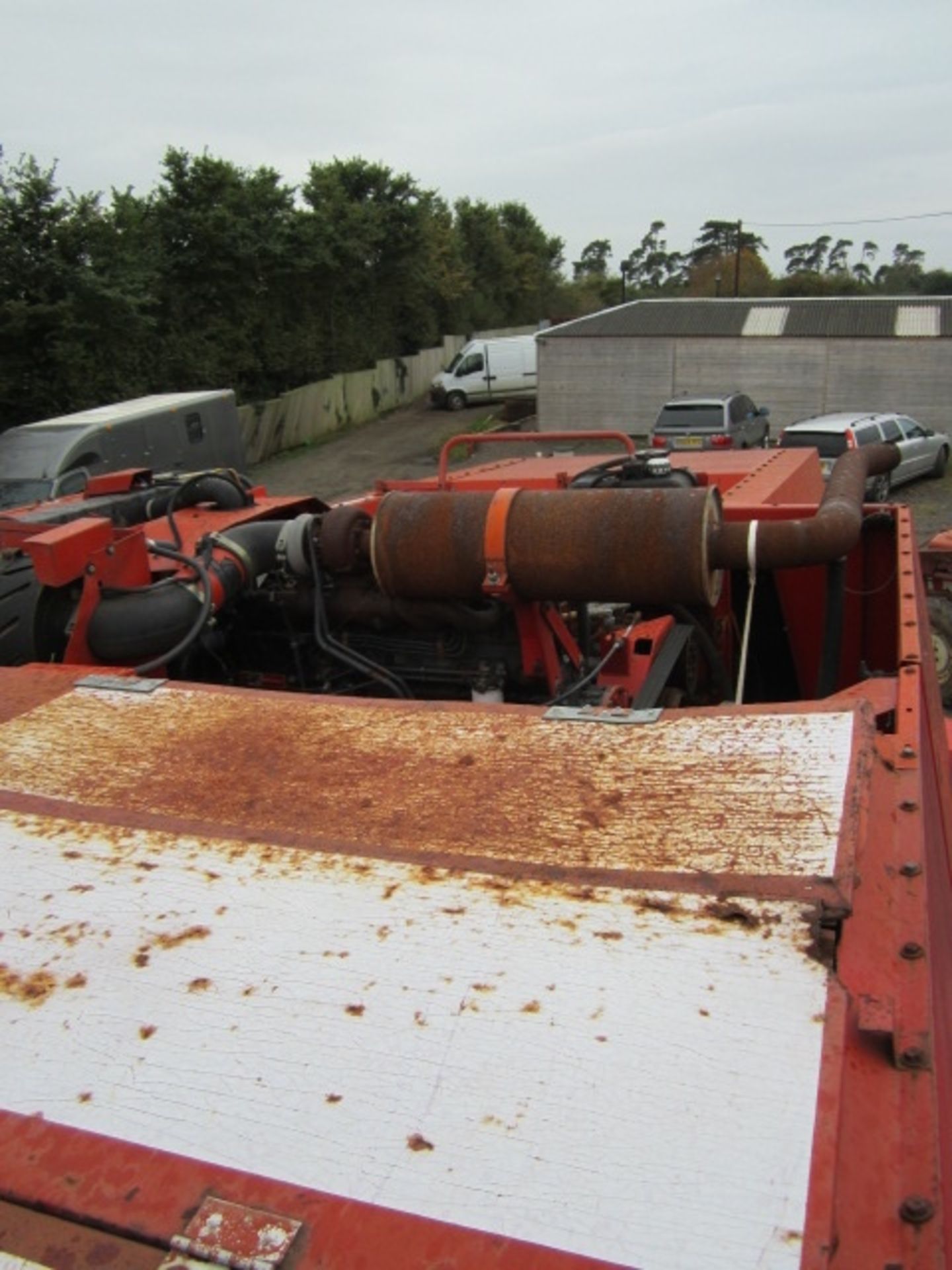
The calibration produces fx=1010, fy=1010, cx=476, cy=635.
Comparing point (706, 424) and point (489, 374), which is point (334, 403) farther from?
point (706, 424)

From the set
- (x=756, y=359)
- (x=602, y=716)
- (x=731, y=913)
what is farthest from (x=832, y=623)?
(x=756, y=359)

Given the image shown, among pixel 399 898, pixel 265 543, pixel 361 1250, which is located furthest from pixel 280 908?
pixel 265 543

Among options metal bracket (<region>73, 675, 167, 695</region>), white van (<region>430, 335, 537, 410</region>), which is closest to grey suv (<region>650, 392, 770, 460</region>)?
white van (<region>430, 335, 537, 410</region>)

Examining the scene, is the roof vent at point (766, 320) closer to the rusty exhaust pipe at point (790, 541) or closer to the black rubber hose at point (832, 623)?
the black rubber hose at point (832, 623)

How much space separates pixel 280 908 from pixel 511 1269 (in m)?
0.73

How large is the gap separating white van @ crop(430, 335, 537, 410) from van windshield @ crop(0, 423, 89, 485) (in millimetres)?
16200

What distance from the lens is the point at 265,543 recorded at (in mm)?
3625

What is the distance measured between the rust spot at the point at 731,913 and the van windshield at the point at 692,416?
16.5 metres

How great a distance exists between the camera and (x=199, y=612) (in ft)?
10.5

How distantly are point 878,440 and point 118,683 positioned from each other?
48.8 feet

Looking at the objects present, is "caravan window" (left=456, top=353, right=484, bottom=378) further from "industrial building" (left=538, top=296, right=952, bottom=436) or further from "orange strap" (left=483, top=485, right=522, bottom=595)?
"orange strap" (left=483, top=485, right=522, bottom=595)

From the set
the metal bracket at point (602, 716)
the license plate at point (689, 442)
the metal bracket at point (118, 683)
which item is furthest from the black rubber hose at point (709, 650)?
the license plate at point (689, 442)

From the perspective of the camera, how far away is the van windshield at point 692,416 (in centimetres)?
1731

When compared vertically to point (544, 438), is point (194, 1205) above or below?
below
